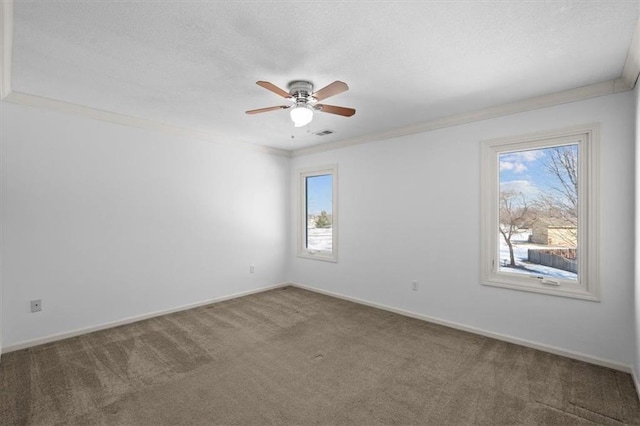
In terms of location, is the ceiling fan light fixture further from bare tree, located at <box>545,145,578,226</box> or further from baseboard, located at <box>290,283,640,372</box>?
baseboard, located at <box>290,283,640,372</box>

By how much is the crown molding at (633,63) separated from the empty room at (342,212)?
18 mm

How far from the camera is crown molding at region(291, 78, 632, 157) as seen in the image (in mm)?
2791

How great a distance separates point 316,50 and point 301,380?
8.64 ft

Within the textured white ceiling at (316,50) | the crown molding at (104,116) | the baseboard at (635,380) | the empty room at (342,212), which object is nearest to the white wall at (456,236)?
the empty room at (342,212)

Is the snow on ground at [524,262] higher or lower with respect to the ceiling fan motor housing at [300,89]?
lower

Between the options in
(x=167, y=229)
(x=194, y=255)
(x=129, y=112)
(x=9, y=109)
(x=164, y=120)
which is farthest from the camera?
(x=194, y=255)

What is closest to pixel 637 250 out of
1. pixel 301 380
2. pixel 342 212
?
pixel 301 380

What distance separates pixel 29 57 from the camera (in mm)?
2389

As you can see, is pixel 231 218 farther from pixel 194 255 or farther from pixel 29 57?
pixel 29 57

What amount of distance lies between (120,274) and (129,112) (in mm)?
1986

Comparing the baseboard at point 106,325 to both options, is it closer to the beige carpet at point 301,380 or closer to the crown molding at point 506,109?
the beige carpet at point 301,380

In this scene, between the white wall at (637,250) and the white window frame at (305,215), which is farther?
the white window frame at (305,215)

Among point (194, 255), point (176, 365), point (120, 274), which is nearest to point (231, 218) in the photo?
point (194, 255)

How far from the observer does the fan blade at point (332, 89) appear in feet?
7.41
